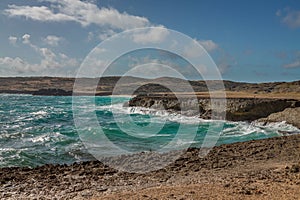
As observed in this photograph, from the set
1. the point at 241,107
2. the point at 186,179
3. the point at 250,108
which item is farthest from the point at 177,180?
the point at 241,107

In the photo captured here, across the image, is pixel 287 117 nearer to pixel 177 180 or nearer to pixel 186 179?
pixel 186 179

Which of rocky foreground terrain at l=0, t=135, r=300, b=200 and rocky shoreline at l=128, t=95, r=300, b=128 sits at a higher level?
rocky shoreline at l=128, t=95, r=300, b=128

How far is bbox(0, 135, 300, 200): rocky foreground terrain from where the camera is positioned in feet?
35.7

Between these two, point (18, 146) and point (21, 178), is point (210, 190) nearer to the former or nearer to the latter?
point (21, 178)

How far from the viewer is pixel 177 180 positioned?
13.2 metres

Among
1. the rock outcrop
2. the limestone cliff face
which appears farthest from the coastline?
→ the limestone cliff face

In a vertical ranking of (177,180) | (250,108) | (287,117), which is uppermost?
(250,108)

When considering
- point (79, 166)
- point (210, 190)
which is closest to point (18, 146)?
point (79, 166)

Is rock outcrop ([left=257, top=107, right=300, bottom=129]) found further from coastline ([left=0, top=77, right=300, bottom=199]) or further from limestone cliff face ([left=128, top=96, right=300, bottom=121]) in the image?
coastline ([left=0, top=77, right=300, bottom=199])

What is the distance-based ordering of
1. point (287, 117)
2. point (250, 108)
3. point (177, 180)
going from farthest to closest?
1. point (250, 108)
2. point (287, 117)
3. point (177, 180)

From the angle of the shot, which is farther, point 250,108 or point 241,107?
point 241,107

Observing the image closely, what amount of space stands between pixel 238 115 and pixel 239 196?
34987 mm

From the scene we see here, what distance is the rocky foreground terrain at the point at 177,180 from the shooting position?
1088cm

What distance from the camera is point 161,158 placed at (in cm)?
1842
